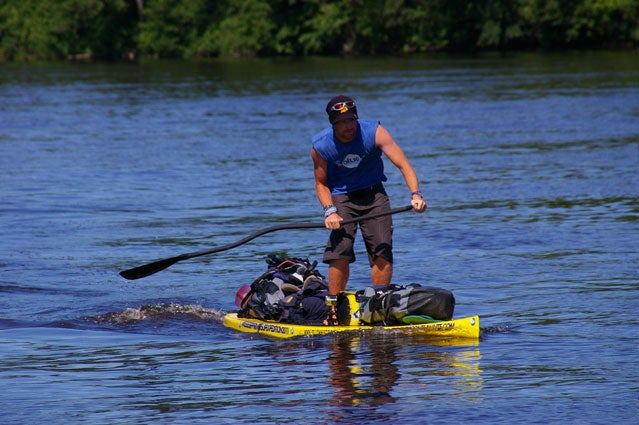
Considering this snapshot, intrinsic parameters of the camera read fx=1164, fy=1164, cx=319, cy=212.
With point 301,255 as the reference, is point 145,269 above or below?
above

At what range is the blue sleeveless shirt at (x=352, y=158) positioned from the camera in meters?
9.71

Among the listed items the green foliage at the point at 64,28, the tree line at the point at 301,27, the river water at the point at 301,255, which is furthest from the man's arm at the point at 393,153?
the green foliage at the point at 64,28

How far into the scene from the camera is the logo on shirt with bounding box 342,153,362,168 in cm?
983

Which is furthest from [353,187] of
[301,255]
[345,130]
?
[301,255]

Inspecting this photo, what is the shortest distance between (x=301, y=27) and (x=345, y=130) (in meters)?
73.4

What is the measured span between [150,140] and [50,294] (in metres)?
16.9

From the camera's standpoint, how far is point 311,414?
7488 millimetres

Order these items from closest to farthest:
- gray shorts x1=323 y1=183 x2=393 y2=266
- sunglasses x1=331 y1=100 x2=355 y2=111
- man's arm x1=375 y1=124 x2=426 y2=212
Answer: sunglasses x1=331 y1=100 x2=355 y2=111
man's arm x1=375 y1=124 x2=426 y2=212
gray shorts x1=323 y1=183 x2=393 y2=266

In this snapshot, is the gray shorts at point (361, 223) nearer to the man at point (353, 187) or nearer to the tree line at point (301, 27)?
the man at point (353, 187)

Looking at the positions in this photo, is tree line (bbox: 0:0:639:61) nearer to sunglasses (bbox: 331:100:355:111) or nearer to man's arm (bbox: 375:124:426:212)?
man's arm (bbox: 375:124:426:212)

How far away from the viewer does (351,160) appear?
9859 mm

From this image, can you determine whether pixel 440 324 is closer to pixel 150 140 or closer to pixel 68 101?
pixel 150 140

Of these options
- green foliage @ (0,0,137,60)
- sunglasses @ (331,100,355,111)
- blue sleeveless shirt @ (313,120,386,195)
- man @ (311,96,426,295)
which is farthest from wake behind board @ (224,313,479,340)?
green foliage @ (0,0,137,60)

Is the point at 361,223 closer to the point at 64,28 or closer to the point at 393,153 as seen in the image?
the point at 393,153
